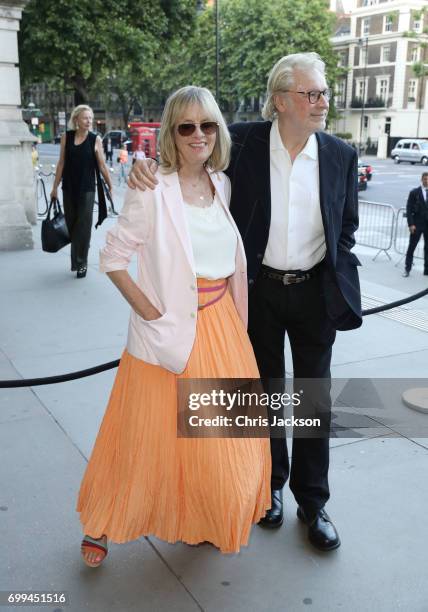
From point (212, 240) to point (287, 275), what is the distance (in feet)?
1.41

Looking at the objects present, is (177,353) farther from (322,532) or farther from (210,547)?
(322,532)

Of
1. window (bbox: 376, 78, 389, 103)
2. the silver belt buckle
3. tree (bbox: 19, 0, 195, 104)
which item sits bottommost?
the silver belt buckle

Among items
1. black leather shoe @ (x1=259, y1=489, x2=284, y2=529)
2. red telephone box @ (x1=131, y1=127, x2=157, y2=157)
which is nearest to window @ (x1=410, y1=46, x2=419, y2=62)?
red telephone box @ (x1=131, y1=127, x2=157, y2=157)

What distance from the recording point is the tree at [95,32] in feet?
67.6

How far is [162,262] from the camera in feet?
7.89

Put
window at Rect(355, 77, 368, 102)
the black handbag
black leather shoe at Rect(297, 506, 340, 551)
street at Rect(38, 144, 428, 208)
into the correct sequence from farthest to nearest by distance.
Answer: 1. window at Rect(355, 77, 368, 102)
2. street at Rect(38, 144, 428, 208)
3. the black handbag
4. black leather shoe at Rect(297, 506, 340, 551)

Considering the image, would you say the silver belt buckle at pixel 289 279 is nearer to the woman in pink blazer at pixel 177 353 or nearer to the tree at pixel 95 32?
the woman in pink blazer at pixel 177 353

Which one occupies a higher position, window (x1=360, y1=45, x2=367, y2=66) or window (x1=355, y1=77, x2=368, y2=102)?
window (x1=360, y1=45, x2=367, y2=66)

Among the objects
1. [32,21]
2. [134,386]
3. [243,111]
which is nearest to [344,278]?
[134,386]

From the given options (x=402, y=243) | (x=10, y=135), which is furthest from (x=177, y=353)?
(x=402, y=243)

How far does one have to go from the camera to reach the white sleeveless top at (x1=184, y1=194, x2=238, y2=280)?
2457mm

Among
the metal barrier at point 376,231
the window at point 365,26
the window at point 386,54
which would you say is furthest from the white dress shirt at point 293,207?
the window at point 365,26

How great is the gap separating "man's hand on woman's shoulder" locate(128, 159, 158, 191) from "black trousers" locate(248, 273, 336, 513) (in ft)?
2.23

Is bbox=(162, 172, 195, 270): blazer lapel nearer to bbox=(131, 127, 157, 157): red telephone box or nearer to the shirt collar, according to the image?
the shirt collar
